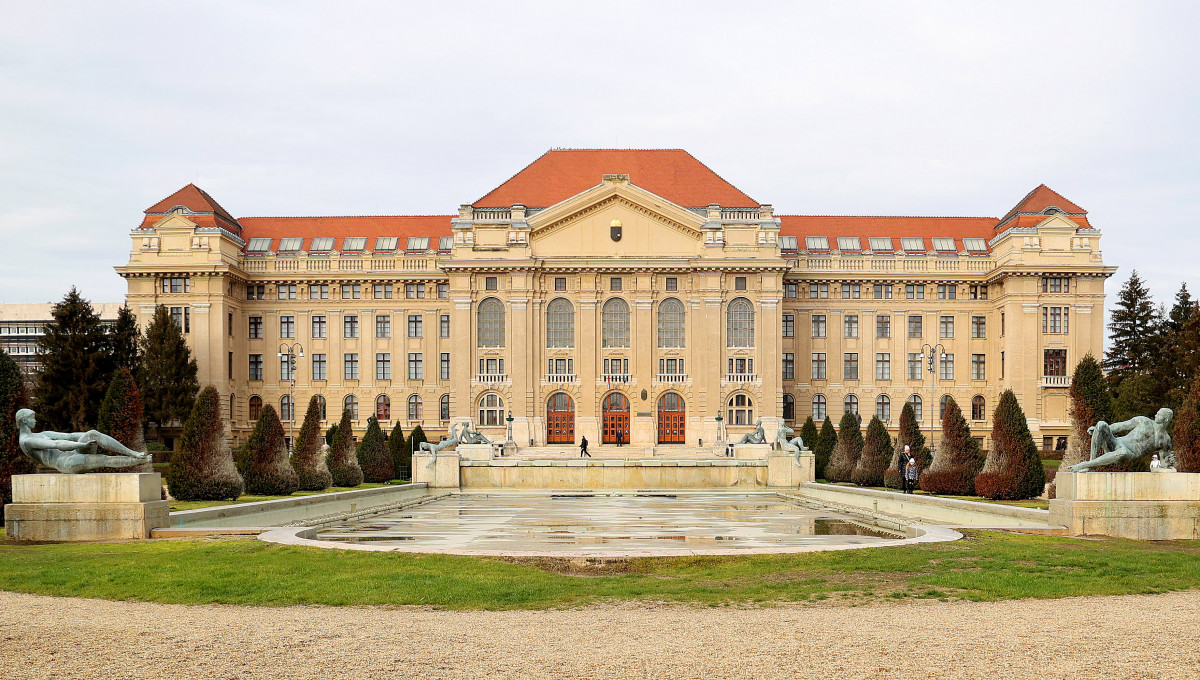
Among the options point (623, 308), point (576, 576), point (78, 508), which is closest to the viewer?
point (576, 576)

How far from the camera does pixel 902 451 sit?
38.6 meters

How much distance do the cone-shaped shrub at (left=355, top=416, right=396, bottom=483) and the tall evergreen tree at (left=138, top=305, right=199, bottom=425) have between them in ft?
71.1

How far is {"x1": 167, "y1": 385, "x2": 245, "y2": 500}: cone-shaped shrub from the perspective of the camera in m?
28.5

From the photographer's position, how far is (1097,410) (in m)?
32.2

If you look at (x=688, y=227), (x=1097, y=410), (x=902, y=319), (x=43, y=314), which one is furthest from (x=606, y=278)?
(x=43, y=314)

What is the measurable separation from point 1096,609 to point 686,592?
16.2ft

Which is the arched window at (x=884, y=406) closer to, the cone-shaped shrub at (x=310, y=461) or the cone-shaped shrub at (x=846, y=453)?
the cone-shaped shrub at (x=846, y=453)

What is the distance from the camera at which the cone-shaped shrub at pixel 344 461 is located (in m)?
39.7

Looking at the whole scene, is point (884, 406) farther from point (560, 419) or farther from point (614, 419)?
point (560, 419)

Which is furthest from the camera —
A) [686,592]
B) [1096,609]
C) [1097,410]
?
[1097,410]

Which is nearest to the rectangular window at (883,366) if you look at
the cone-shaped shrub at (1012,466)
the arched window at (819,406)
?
the arched window at (819,406)

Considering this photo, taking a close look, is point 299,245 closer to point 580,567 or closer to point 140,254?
point 140,254

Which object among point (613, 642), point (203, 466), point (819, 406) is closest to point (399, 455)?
point (203, 466)

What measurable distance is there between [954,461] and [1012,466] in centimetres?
413
